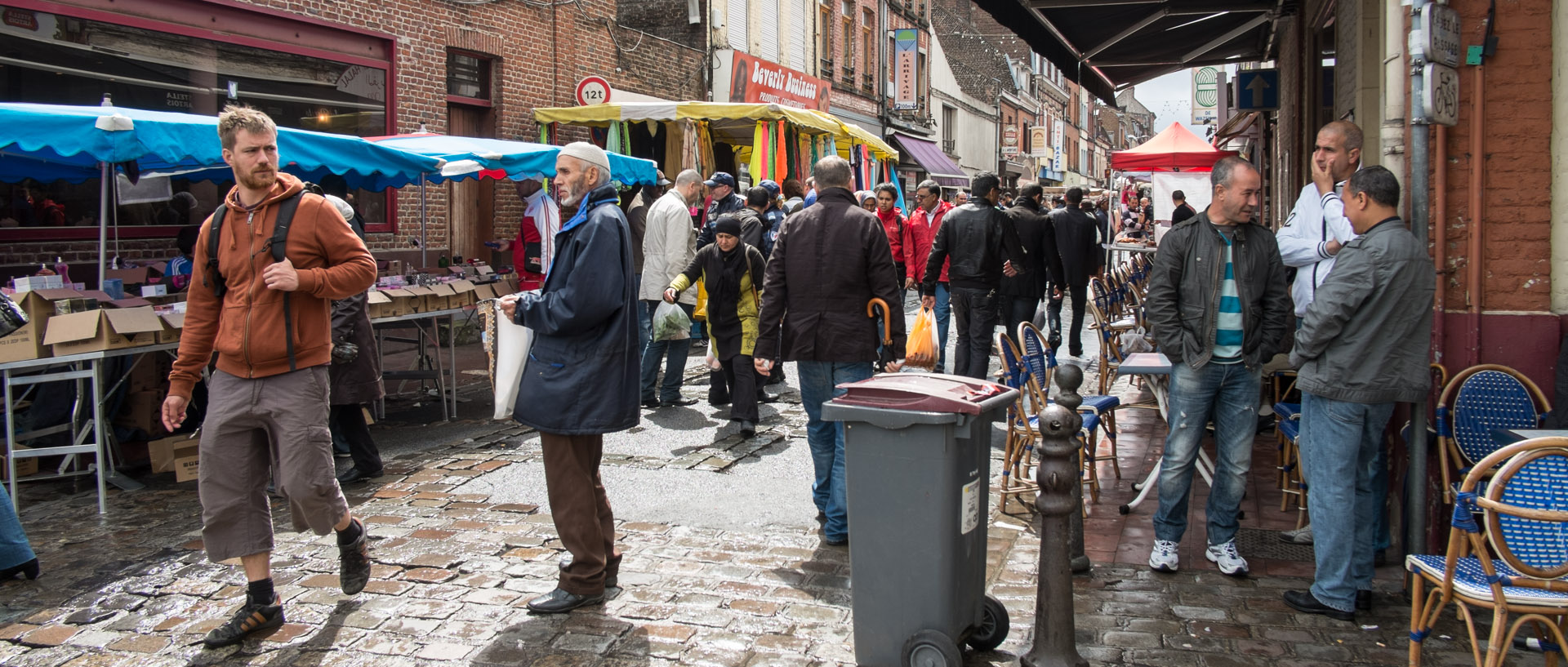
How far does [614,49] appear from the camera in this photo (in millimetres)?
17062

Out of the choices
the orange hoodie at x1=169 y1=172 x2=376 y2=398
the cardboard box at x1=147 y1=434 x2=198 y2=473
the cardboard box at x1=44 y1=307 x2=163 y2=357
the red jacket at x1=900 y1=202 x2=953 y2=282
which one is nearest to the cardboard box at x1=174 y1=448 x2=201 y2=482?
the cardboard box at x1=147 y1=434 x2=198 y2=473

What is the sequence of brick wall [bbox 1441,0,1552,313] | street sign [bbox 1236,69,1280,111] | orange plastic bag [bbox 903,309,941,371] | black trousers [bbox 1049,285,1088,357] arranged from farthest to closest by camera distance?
street sign [bbox 1236,69,1280,111] < black trousers [bbox 1049,285,1088,357] < orange plastic bag [bbox 903,309,941,371] < brick wall [bbox 1441,0,1552,313]

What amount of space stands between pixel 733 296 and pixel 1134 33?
5.02 metres

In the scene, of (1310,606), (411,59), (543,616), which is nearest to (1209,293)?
(1310,606)

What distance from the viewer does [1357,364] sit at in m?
4.20

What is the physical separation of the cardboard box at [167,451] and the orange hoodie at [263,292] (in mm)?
2769

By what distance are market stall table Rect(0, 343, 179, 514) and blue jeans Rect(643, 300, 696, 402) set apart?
3476 millimetres

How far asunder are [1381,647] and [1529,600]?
818 mm

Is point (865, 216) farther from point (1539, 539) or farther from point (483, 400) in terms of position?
point (483, 400)

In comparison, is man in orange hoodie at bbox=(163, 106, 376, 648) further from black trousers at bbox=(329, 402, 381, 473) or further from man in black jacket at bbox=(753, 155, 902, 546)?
black trousers at bbox=(329, 402, 381, 473)

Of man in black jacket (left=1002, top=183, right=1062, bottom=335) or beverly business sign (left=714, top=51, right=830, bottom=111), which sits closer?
man in black jacket (left=1002, top=183, right=1062, bottom=335)

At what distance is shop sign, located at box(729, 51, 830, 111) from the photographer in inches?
799

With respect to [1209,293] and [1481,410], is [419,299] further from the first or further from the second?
[1481,410]

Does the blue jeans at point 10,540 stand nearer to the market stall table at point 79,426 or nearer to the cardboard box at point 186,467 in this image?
the market stall table at point 79,426
